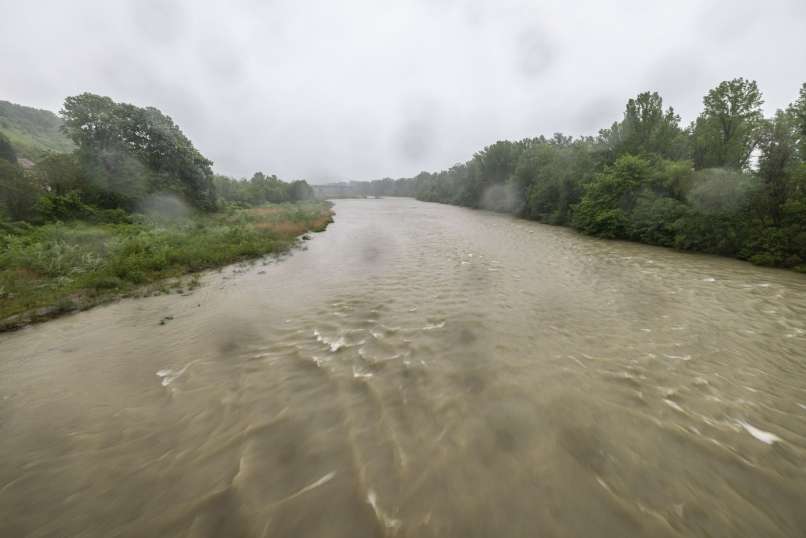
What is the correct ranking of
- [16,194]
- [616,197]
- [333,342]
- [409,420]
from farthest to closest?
1. [616,197]
2. [16,194]
3. [333,342]
4. [409,420]

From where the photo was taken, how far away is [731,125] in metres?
23.3

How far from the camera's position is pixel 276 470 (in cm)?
332

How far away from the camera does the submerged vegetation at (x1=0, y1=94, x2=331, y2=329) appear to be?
393 inches

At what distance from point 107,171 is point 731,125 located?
2237 inches

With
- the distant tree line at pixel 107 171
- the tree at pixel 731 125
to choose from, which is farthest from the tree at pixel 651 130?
the distant tree line at pixel 107 171

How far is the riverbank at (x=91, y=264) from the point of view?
8.59m

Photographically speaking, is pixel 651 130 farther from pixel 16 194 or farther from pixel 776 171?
pixel 16 194

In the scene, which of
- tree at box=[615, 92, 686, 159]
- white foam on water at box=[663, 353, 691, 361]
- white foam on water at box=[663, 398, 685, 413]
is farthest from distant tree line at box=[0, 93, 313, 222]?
tree at box=[615, 92, 686, 159]

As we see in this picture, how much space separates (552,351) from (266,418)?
5.67 metres

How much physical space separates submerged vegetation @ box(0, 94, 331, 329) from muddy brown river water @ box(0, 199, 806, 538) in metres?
3.16

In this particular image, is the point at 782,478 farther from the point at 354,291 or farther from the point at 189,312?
the point at 189,312

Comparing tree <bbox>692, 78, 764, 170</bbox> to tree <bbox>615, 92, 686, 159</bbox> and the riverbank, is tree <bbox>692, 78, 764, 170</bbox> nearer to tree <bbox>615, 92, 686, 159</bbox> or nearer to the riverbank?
tree <bbox>615, 92, 686, 159</bbox>

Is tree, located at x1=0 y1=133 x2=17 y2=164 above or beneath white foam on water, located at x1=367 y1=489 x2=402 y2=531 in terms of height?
above

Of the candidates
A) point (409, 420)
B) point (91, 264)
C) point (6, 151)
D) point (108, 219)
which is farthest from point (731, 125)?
point (6, 151)
